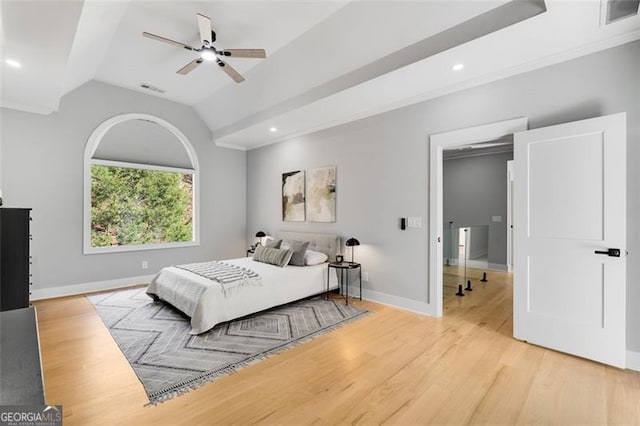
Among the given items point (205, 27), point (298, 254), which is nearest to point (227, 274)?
point (298, 254)

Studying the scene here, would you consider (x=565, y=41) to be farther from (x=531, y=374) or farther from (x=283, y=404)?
(x=283, y=404)

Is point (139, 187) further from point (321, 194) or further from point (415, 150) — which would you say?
point (415, 150)

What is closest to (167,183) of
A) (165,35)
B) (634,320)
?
Result: (165,35)

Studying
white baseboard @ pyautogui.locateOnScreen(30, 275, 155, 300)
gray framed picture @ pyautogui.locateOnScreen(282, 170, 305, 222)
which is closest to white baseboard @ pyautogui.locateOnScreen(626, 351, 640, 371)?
gray framed picture @ pyautogui.locateOnScreen(282, 170, 305, 222)

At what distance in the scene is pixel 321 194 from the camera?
202 inches

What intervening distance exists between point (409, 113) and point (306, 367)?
10.8 ft

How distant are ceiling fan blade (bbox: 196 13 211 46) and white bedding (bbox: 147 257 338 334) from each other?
8.52 ft

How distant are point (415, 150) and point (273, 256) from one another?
8.24ft

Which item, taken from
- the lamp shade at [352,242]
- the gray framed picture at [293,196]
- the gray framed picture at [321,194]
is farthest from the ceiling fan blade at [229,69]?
the lamp shade at [352,242]

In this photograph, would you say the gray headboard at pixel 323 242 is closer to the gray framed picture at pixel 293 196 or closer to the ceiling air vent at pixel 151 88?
the gray framed picture at pixel 293 196

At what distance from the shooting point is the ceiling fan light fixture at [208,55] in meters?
3.13

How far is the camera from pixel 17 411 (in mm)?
676

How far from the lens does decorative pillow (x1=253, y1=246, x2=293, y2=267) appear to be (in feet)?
14.2

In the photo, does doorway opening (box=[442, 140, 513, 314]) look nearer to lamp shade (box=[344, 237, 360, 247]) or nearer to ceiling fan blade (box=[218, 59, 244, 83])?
lamp shade (box=[344, 237, 360, 247])
